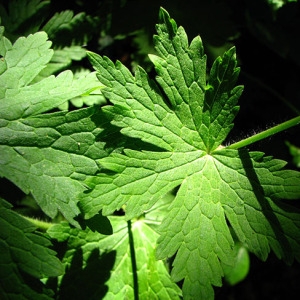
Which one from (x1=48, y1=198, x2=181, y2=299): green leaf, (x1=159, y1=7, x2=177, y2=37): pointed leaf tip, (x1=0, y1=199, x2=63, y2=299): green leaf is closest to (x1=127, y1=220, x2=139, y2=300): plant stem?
(x1=48, y1=198, x2=181, y2=299): green leaf

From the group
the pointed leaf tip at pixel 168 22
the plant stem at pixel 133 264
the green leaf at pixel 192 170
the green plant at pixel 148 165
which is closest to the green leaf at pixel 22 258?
the green plant at pixel 148 165

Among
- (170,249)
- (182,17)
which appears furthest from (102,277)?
(182,17)

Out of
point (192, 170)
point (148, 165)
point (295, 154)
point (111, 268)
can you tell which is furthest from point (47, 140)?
point (295, 154)

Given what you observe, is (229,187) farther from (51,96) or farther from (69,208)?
(51,96)

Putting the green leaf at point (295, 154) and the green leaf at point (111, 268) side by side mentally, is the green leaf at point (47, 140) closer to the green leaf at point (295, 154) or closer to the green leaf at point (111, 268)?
the green leaf at point (111, 268)

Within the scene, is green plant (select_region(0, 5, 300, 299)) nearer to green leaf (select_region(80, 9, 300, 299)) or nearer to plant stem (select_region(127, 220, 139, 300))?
green leaf (select_region(80, 9, 300, 299))

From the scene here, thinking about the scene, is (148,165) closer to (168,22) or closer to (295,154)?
(168,22)
